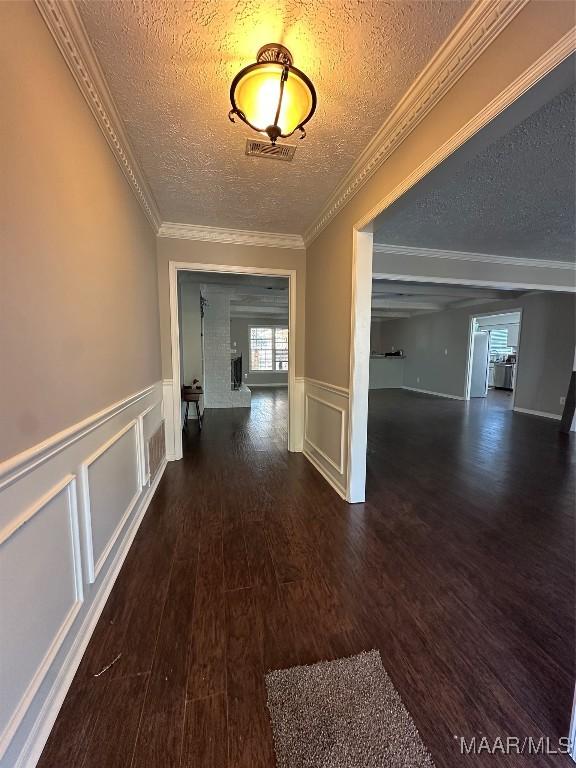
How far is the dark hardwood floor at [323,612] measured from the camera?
1029mm

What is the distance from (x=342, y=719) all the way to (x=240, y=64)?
2.72 meters

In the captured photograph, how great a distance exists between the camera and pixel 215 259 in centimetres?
342

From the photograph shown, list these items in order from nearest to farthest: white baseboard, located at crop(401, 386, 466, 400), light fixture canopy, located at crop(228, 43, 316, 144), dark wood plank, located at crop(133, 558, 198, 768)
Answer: dark wood plank, located at crop(133, 558, 198, 768) < light fixture canopy, located at crop(228, 43, 316, 144) < white baseboard, located at crop(401, 386, 466, 400)

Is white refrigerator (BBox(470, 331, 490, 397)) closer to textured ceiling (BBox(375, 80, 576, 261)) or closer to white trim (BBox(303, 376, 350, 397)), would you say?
textured ceiling (BBox(375, 80, 576, 261))

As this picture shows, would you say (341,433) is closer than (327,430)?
Yes

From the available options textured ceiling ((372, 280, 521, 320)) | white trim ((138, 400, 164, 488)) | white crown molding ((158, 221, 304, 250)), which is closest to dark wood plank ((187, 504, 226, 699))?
white trim ((138, 400, 164, 488))

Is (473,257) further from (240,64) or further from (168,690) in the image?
(168,690)

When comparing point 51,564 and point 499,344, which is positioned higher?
point 499,344

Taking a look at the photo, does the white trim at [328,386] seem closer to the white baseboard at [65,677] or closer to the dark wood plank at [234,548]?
the dark wood plank at [234,548]

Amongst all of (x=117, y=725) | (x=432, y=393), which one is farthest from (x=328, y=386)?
(x=432, y=393)

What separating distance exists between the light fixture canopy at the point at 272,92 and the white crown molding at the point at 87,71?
0.63 meters

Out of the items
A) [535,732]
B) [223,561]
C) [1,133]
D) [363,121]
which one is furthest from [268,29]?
[535,732]

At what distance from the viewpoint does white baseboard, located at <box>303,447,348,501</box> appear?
8.96ft

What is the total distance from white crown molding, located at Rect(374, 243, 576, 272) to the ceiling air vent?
214 cm
